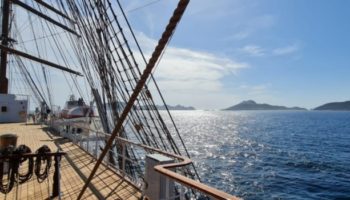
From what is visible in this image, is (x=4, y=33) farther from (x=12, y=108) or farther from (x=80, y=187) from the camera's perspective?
(x=80, y=187)

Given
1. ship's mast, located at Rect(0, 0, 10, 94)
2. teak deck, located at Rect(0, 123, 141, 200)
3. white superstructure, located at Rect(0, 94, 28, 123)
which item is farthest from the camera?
white superstructure, located at Rect(0, 94, 28, 123)

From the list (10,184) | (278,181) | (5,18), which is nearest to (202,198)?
(278,181)

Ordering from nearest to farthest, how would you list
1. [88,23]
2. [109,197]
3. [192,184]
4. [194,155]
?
[192,184]
[109,197]
[88,23]
[194,155]

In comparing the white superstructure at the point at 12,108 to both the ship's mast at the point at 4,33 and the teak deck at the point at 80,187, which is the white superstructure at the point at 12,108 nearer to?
the ship's mast at the point at 4,33

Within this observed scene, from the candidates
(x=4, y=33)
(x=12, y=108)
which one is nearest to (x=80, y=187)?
(x=4, y=33)

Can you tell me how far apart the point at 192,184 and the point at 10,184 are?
4426 millimetres

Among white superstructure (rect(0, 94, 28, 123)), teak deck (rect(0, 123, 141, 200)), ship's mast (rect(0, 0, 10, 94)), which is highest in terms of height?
ship's mast (rect(0, 0, 10, 94))

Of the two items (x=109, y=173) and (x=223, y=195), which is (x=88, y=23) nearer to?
(x=109, y=173)

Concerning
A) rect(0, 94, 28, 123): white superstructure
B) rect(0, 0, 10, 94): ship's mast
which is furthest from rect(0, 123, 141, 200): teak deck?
rect(0, 94, 28, 123): white superstructure

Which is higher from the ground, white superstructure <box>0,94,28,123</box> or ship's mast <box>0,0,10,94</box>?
ship's mast <box>0,0,10,94</box>

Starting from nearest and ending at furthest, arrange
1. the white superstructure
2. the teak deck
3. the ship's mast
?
the teak deck < the ship's mast < the white superstructure

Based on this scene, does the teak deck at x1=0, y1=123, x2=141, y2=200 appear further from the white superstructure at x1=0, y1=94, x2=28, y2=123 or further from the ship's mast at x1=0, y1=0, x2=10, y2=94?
the white superstructure at x1=0, y1=94, x2=28, y2=123

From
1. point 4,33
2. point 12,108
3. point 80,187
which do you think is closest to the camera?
point 80,187

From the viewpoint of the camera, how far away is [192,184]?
328cm
